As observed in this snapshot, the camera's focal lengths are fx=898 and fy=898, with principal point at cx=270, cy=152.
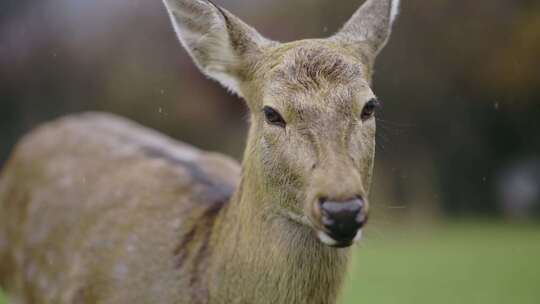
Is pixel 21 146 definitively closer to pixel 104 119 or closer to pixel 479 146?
pixel 104 119

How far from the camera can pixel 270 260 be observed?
15.6ft

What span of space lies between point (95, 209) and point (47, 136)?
55.2 inches

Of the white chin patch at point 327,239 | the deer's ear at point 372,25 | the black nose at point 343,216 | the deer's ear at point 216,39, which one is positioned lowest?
the white chin patch at point 327,239

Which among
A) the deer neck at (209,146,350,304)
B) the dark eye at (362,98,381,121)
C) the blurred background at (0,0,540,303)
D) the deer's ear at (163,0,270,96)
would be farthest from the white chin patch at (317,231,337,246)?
the blurred background at (0,0,540,303)

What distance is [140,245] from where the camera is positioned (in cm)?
566

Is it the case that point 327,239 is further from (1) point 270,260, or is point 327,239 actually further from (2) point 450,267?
(2) point 450,267

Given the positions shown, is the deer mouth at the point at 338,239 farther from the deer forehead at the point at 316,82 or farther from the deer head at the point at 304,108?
the deer forehead at the point at 316,82

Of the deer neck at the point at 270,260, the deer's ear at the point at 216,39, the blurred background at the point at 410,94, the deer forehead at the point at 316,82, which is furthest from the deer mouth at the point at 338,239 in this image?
the blurred background at the point at 410,94

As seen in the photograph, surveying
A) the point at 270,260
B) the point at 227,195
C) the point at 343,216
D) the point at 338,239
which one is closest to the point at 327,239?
the point at 338,239

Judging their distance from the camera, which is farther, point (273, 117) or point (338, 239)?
point (273, 117)

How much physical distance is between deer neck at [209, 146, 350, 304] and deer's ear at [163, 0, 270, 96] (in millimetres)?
584

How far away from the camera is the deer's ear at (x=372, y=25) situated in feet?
17.3

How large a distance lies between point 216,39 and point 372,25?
0.95 metres

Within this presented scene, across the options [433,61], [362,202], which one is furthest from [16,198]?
[433,61]
